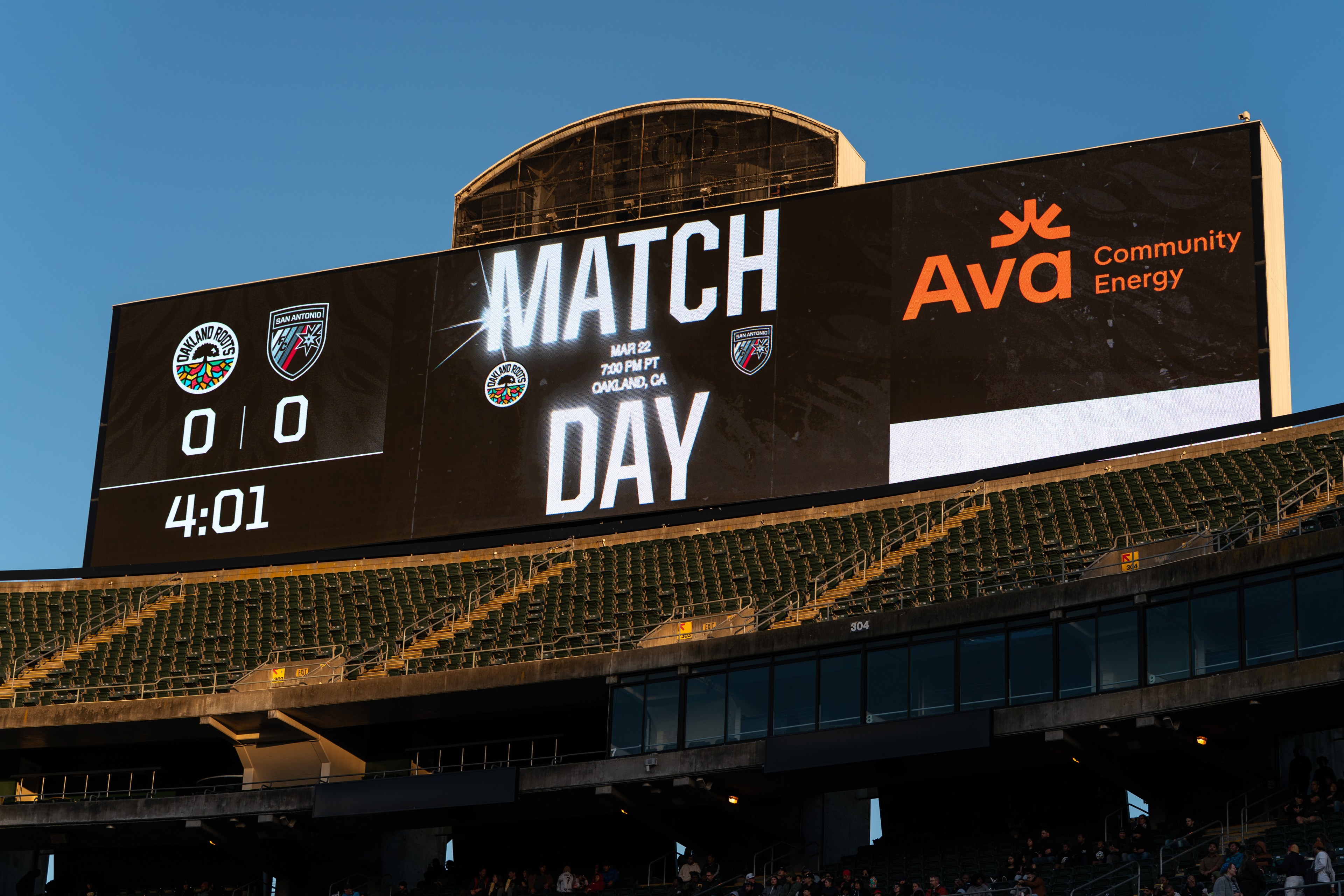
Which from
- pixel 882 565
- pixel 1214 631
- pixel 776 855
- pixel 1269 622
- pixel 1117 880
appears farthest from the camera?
pixel 882 565

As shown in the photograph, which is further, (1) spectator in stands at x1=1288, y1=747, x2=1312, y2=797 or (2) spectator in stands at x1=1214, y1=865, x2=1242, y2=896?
(1) spectator in stands at x1=1288, y1=747, x2=1312, y2=797

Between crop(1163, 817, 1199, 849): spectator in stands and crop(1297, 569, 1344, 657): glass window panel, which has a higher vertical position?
crop(1297, 569, 1344, 657): glass window panel

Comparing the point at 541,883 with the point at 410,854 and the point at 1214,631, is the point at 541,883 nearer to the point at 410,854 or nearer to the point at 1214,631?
the point at 410,854

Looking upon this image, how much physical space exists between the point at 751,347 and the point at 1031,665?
952cm

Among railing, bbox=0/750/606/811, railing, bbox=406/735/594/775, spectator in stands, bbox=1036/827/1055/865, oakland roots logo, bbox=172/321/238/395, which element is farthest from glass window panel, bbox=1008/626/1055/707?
oakland roots logo, bbox=172/321/238/395

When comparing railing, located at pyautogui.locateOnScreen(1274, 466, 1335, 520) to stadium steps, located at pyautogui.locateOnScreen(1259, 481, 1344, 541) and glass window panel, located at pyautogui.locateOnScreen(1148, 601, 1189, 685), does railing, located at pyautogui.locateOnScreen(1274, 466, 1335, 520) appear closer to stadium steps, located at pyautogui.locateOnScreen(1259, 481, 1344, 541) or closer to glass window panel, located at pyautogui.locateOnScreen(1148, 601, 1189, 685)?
stadium steps, located at pyautogui.locateOnScreen(1259, 481, 1344, 541)

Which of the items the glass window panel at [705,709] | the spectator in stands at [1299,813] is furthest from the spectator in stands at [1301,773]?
the glass window panel at [705,709]

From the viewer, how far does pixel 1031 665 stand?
78.6 feet

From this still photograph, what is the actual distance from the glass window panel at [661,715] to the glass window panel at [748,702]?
32.3 inches

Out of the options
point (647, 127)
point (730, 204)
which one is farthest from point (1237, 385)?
point (647, 127)

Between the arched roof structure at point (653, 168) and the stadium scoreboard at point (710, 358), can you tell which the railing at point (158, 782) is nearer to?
the stadium scoreboard at point (710, 358)

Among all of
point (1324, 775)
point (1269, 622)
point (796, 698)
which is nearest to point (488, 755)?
point (796, 698)

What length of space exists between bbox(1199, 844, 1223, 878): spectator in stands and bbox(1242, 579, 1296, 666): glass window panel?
8.56ft

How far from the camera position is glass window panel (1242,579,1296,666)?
22.1m
